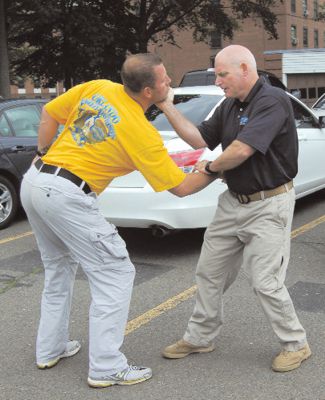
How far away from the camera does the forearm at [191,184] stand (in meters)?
3.12

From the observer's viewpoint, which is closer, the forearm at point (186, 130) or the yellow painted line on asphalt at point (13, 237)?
the forearm at point (186, 130)

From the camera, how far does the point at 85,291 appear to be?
16.0 ft

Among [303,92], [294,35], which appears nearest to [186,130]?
[303,92]

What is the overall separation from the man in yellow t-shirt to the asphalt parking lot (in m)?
0.22

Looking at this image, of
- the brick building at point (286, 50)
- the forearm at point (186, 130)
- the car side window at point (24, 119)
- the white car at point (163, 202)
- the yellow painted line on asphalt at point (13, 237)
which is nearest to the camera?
the forearm at point (186, 130)

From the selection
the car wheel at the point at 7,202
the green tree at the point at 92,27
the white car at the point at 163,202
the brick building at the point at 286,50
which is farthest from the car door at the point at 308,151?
the brick building at the point at 286,50

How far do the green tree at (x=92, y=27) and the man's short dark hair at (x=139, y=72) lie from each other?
16.7 metres

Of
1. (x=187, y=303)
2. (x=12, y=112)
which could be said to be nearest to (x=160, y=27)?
(x=12, y=112)

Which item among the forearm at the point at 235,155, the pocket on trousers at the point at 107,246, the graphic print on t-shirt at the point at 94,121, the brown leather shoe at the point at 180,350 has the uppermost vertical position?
the graphic print on t-shirt at the point at 94,121

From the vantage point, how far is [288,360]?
3318 millimetres

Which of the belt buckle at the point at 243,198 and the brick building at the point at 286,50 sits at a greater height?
the belt buckle at the point at 243,198

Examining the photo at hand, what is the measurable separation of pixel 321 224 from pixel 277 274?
3.91 m

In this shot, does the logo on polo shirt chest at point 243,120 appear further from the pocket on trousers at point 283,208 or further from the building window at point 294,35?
the building window at point 294,35

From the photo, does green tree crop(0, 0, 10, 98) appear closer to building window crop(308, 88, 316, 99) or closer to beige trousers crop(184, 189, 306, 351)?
beige trousers crop(184, 189, 306, 351)
